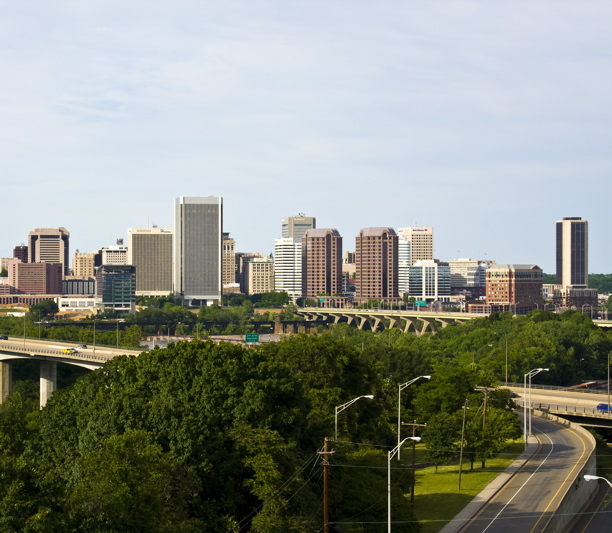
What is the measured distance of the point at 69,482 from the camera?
4853cm

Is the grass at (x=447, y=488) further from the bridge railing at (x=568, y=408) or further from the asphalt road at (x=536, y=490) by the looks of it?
the bridge railing at (x=568, y=408)

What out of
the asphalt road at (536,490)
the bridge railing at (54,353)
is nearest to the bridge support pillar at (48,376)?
the bridge railing at (54,353)

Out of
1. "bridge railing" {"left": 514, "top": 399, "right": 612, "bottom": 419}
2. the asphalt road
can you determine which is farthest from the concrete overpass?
the asphalt road

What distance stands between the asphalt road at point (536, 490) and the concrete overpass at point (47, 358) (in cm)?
6128

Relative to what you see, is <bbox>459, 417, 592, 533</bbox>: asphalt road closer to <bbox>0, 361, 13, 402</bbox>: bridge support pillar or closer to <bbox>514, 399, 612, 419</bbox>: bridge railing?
<bbox>514, 399, 612, 419</bbox>: bridge railing

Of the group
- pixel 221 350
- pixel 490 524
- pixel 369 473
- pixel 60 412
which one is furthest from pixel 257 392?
pixel 490 524

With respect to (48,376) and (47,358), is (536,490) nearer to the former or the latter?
(47,358)

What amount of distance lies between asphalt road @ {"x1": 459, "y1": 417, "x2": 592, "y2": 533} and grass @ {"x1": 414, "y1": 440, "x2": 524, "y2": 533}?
1.83m

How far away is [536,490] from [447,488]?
6503 millimetres

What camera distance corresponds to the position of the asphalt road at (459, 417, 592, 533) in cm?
5747

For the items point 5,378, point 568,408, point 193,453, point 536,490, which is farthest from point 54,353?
point 193,453

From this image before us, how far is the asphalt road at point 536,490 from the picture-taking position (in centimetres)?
5747

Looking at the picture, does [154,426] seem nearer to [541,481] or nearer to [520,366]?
[541,481]

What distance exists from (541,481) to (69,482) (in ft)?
119
